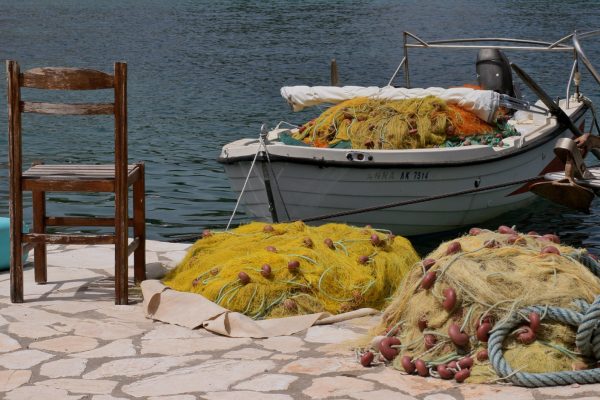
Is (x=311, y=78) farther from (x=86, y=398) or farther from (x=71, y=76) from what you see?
(x=86, y=398)

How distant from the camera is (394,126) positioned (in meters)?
11.2

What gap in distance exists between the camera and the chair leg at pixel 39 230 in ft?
23.9

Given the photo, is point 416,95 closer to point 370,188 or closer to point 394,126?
point 394,126

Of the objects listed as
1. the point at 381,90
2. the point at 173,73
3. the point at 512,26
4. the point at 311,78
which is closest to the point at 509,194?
the point at 381,90

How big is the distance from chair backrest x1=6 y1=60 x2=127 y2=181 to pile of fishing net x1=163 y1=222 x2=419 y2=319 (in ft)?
3.19

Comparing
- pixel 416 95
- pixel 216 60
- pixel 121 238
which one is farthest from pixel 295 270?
pixel 216 60

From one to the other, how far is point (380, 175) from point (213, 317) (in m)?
5.01

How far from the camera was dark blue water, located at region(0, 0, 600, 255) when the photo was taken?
15633 mm

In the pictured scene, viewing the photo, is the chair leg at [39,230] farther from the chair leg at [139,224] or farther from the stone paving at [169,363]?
the chair leg at [139,224]

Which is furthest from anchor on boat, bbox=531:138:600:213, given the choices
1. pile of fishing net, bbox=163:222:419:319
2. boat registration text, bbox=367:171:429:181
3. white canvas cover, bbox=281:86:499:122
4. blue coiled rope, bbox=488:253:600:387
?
white canvas cover, bbox=281:86:499:122

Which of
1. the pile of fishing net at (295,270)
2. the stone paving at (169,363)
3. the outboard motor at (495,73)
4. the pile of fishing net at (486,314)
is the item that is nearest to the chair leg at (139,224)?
the pile of fishing net at (295,270)

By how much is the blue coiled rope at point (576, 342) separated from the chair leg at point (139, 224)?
288 centimetres

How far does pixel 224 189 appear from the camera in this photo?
1603 centimetres

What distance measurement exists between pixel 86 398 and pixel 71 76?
2.25 m
